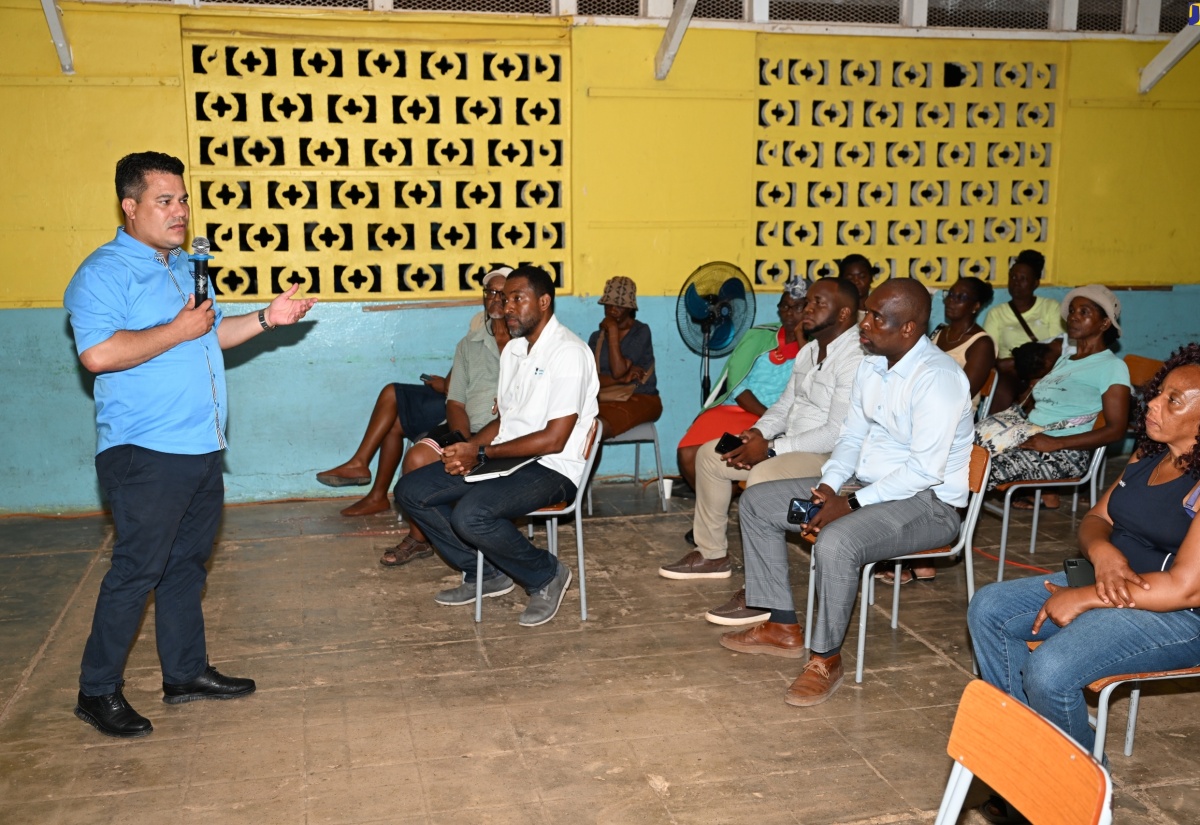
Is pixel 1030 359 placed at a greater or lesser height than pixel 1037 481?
greater

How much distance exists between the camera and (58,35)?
20.6ft

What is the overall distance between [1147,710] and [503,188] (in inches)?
193

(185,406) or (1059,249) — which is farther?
(1059,249)

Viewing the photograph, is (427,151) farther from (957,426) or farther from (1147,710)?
(1147,710)

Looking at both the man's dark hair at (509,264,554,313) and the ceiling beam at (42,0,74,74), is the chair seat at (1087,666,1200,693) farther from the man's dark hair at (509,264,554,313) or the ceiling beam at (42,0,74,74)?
the ceiling beam at (42,0,74,74)

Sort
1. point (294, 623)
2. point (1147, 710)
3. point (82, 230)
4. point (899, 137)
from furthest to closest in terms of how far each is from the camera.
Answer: point (899, 137) → point (82, 230) → point (294, 623) → point (1147, 710)

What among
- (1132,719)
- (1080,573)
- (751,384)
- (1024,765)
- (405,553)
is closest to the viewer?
(1024,765)

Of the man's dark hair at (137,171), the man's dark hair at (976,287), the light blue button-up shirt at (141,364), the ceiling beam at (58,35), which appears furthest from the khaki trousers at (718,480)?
the ceiling beam at (58,35)

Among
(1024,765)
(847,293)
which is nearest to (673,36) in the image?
(847,293)

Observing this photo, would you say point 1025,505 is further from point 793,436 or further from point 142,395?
point 142,395

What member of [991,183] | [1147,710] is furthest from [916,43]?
[1147,710]

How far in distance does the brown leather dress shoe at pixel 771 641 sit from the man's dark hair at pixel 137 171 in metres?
2.83

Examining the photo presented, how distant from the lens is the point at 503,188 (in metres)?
7.19

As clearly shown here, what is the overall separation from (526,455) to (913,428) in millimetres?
1643
